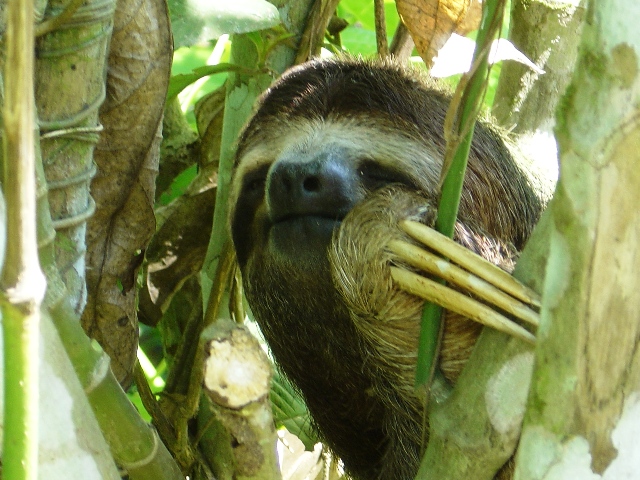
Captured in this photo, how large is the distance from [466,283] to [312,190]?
0.74m

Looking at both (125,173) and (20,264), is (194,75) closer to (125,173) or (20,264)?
(125,173)

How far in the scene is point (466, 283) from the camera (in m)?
1.51

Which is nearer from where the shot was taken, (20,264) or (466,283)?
(20,264)

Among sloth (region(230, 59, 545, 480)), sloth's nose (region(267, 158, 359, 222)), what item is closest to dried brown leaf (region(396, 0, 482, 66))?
sloth (region(230, 59, 545, 480))

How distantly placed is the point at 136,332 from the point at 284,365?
512mm

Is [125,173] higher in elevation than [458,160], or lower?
lower

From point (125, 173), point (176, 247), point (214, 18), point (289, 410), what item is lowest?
point (289, 410)

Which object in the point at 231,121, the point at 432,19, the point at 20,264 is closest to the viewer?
the point at 20,264

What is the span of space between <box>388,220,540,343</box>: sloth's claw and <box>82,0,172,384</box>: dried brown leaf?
3.12ft

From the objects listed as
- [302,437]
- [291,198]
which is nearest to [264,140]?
[291,198]

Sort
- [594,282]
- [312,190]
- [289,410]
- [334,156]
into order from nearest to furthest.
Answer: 1. [594,282]
2. [312,190]
3. [334,156]
4. [289,410]

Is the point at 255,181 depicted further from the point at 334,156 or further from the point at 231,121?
the point at 231,121

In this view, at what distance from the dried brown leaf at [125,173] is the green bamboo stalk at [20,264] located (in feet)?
4.98

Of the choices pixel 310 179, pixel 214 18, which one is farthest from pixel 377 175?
pixel 214 18
